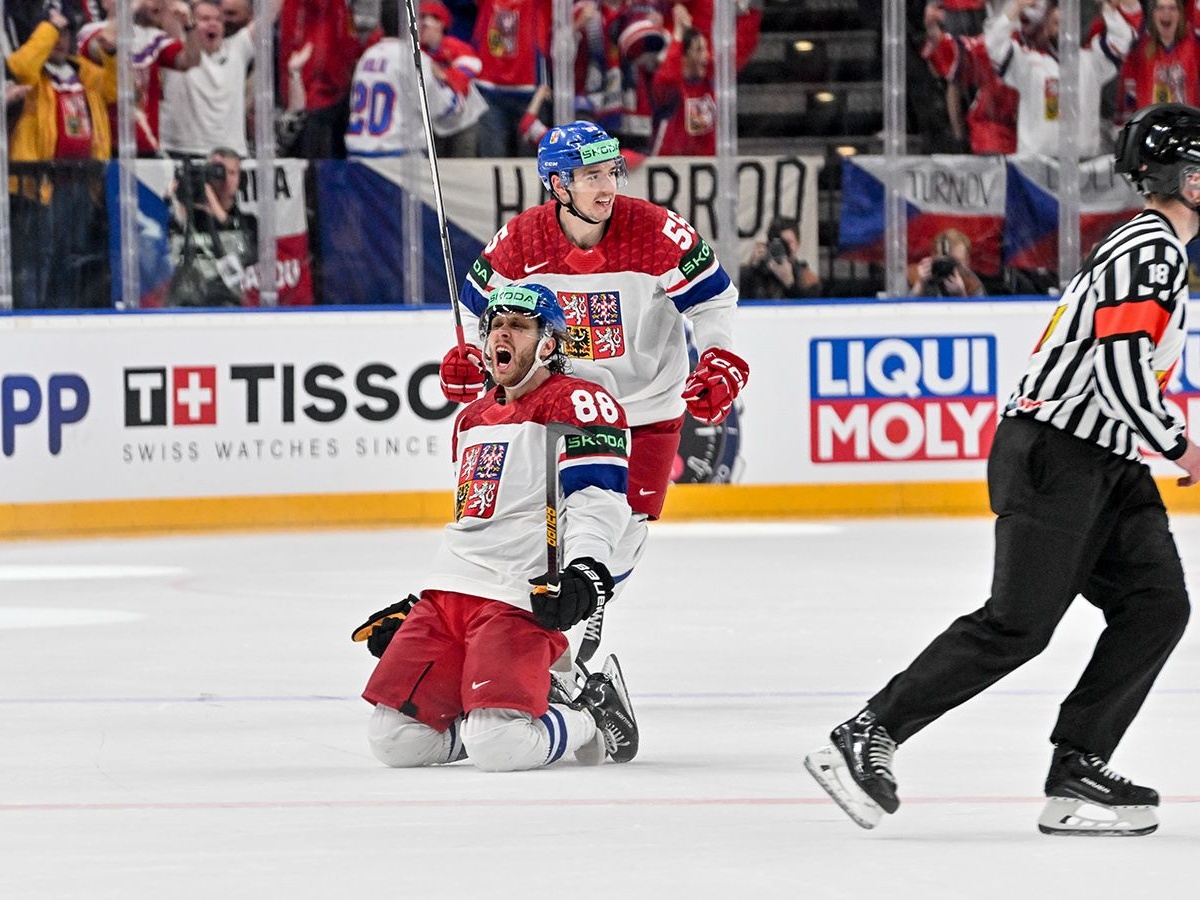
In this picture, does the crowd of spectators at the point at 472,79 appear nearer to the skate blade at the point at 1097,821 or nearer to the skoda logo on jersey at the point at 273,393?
the skoda logo on jersey at the point at 273,393

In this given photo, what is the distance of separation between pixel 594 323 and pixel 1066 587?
1.81 metres

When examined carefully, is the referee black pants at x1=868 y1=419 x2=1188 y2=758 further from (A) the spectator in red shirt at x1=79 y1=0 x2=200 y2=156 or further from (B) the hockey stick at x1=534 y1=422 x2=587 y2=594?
(A) the spectator in red shirt at x1=79 y1=0 x2=200 y2=156

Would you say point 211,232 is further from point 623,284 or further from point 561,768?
point 561,768

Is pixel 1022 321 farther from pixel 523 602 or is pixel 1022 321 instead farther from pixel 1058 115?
pixel 523 602

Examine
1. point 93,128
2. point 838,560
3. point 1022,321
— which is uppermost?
point 93,128

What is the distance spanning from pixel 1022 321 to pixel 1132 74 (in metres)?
1.46

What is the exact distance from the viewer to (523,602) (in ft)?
13.7

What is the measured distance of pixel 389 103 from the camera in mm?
10680

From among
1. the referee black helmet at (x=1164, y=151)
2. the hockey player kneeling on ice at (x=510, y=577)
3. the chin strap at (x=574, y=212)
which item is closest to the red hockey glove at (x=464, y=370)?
the chin strap at (x=574, y=212)

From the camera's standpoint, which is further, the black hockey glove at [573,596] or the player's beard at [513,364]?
the player's beard at [513,364]

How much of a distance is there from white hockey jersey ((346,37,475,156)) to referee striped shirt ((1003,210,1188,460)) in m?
7.47

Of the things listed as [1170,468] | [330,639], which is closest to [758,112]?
[1170,468]

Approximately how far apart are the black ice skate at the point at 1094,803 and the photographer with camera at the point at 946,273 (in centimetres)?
725

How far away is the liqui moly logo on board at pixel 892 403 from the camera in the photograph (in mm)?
10227
